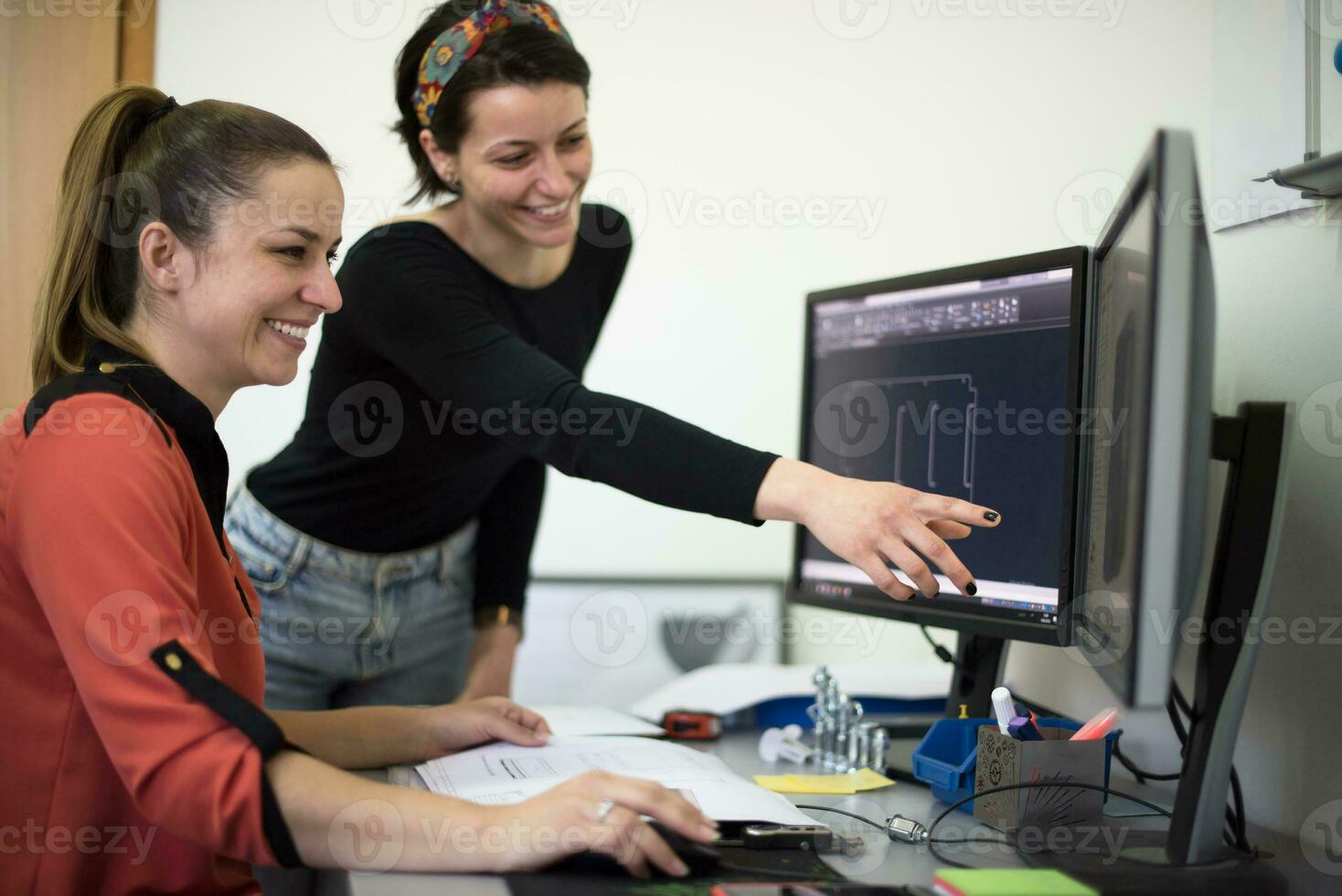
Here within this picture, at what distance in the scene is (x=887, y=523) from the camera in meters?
0.88

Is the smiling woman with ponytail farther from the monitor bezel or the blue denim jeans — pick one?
the monitor bezel

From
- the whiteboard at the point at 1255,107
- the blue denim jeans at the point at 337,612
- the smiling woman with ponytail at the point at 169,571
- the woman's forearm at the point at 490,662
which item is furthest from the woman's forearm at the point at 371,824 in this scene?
the whiteboard at the point at 1255,107

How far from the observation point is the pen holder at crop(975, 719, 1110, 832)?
94 centimetres

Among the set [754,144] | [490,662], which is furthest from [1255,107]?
[754,144]

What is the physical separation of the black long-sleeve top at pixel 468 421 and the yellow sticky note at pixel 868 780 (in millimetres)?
328

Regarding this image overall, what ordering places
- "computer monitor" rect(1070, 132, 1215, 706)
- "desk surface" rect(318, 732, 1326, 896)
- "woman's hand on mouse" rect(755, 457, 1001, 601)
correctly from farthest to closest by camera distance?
"woman's hand on mouse" rect(755, 457, 1001, 601), "desk surface" rect(318, 732, 1326, 896), "computer monitor" rect(1070, 132, 1215, 706)

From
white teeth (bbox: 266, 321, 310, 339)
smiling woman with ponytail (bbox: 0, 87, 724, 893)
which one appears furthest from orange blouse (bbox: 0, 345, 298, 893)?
white teeth (bbox: 266, 321, 310, 339)

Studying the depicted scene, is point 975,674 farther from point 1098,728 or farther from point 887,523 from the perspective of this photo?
point 887,523

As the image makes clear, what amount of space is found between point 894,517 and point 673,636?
161 centimetres

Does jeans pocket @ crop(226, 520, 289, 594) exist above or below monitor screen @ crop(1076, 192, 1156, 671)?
below

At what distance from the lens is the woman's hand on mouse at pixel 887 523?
2.84 ft

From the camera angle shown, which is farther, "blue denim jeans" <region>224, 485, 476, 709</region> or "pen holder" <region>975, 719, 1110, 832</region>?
"blue denim jeans" <region>224, 485, 476, 709</region>

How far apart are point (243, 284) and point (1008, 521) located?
772 millimetres

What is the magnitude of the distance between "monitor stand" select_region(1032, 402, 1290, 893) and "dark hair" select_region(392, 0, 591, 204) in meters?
0.87
